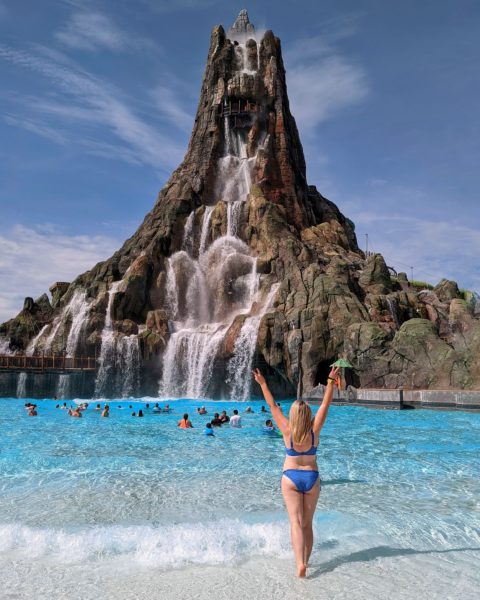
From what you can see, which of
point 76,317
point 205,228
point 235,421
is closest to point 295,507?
point 235,421

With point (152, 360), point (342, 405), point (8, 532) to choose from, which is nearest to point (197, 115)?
point (152, 360)

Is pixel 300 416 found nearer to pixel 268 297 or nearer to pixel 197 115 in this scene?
pixel 268 297

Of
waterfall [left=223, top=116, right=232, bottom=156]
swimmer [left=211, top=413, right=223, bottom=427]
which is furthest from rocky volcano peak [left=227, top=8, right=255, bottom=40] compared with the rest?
swimmer [left=211, top=413, right=223, bottom=427]

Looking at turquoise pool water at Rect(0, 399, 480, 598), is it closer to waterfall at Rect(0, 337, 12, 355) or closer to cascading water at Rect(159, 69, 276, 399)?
cascading water at Rect(159, 69, 276, 399)

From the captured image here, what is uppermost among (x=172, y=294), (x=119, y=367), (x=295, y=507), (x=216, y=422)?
(x=172, y=294)

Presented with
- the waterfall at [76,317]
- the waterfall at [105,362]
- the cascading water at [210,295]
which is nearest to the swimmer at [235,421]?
the cascading water at [210,295]

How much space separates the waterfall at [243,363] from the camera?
4259 cm

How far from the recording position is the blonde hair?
19.0 feet

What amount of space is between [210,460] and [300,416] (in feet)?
32.2

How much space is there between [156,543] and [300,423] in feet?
10.4

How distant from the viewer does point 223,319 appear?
53.4 meters

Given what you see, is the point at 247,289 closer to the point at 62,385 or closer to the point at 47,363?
the point at 62,385

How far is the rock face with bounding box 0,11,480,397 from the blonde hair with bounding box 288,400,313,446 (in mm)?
29392

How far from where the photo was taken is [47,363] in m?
48.6
